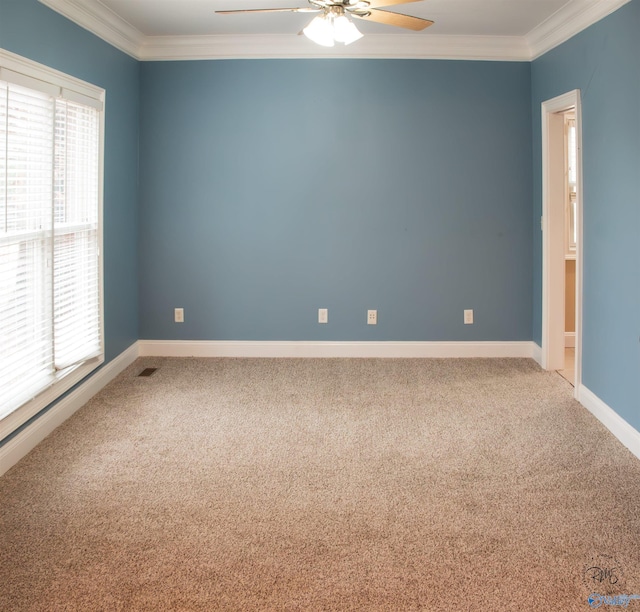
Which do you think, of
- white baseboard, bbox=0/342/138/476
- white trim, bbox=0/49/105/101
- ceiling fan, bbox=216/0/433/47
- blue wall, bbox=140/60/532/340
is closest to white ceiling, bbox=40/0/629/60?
blue wall, bbox=140/60/532/340

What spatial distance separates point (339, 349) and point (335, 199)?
3.92ft

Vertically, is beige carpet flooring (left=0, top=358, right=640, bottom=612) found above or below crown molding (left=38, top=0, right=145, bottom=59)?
below

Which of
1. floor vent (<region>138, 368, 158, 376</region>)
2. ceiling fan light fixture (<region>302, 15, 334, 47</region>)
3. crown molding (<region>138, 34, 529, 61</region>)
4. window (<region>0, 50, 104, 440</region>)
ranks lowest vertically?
floor vent (<region>138, 368, 158, 376</region>)

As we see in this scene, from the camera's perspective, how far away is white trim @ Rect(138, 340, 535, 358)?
17.8ft

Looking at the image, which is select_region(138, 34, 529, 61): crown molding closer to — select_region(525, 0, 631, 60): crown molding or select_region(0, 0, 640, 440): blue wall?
select_region(0, 0, 640, 440): blue wall

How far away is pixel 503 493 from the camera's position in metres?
3.01

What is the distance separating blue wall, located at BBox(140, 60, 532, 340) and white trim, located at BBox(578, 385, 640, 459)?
4.20 ft

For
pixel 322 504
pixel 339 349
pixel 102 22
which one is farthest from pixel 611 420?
pixel 102 22

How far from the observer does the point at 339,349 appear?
5441 millimetres

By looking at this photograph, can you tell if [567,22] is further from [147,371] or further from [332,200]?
[147,371]

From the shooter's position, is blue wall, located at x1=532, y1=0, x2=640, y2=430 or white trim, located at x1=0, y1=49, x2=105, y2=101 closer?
white trim, located at x1=0, y1=49, x2=105, y2=101

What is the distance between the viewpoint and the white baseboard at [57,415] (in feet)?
10.8

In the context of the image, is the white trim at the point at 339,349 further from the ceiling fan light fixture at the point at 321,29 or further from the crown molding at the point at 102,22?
the ceiling fan light fixture at the point at 321,29

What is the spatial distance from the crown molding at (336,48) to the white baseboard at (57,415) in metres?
2.35
